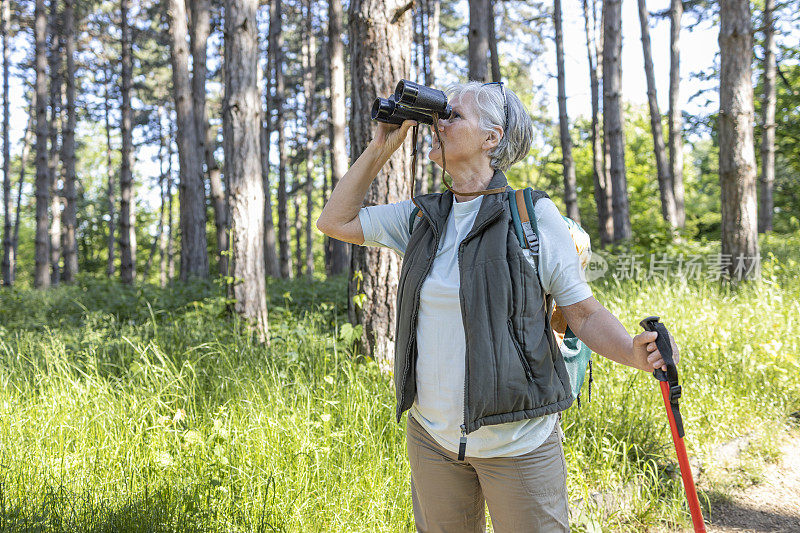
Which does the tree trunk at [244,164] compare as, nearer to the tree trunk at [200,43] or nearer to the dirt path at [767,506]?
the dirt path at [767,506]

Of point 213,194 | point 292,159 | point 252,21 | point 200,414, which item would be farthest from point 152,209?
point 200,414

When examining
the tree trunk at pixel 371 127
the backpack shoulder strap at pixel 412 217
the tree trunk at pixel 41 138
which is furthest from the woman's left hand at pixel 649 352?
the tree trunk at pixel 41 138

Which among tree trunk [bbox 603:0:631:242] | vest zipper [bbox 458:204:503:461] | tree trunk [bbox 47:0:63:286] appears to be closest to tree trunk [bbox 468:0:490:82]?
tree trunk [bbox 603:0:631:242]

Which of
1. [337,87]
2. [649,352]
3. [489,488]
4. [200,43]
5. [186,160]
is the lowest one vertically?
[489,488]

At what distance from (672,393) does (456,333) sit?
25.0 inches

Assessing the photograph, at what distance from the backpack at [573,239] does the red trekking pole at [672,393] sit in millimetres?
391

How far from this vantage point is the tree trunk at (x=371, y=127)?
4.64 meters

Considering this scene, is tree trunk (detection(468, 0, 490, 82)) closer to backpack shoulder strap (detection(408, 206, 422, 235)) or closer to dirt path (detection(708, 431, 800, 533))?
dirt path (detection(708, 431, 800, 533))

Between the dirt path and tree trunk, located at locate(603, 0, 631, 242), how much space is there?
8915mm

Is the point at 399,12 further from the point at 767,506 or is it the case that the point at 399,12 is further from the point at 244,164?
the point at 767,506

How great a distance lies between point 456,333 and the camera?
187cm

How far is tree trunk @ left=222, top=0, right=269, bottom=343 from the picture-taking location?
6.50m

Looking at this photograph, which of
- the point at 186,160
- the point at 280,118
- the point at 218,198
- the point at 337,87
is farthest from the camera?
the point at 280,118

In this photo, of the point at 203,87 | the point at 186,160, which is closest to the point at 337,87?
the point at 186,160
